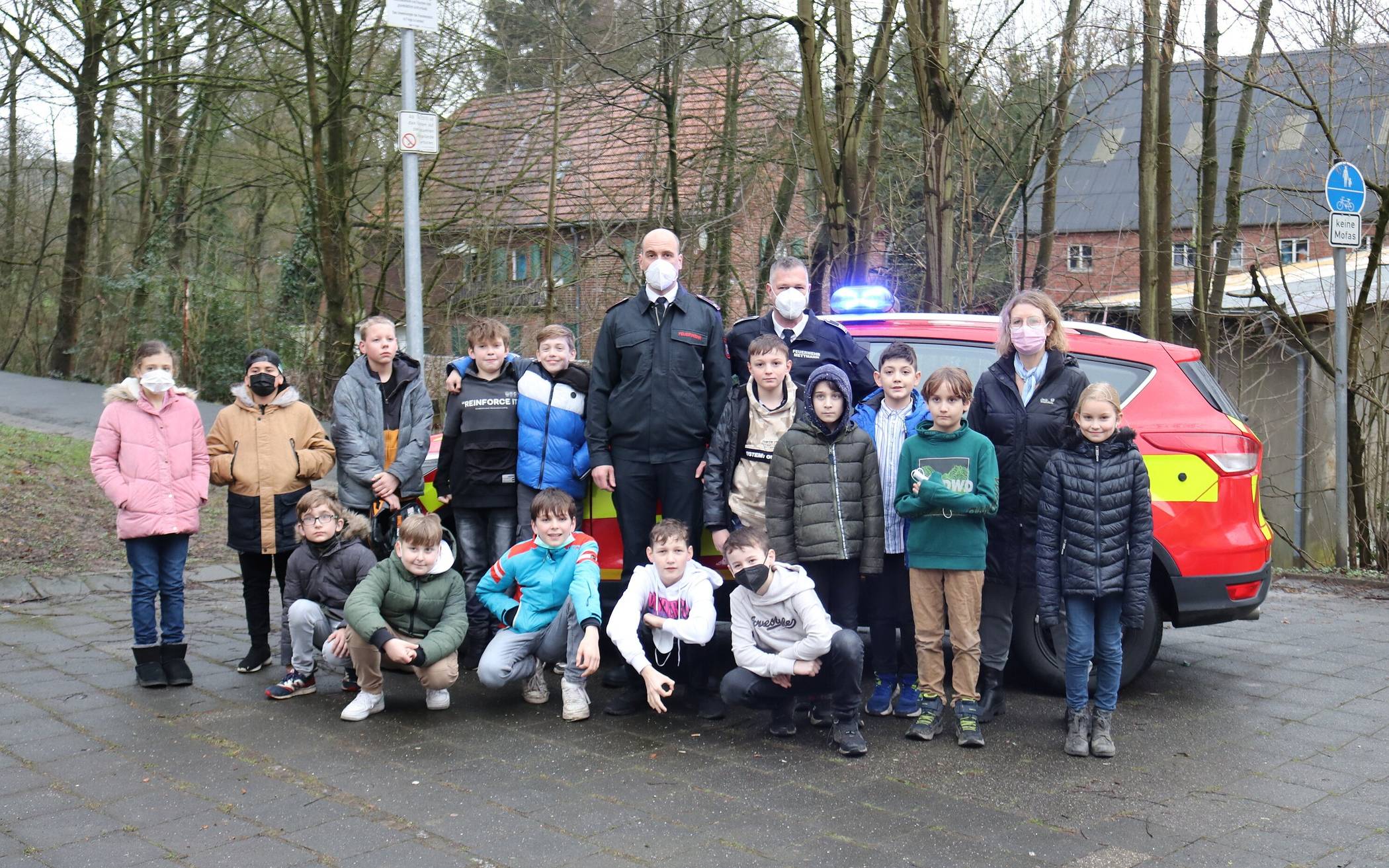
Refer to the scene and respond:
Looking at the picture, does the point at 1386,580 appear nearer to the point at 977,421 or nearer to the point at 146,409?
the point at 977,421

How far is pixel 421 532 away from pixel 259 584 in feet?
4.25

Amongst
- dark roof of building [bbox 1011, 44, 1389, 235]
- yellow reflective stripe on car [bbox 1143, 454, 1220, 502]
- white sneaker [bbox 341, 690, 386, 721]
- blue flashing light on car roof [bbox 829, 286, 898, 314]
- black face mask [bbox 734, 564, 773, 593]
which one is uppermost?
dark roof of building [bbox 1011, 44, 1389, 235]

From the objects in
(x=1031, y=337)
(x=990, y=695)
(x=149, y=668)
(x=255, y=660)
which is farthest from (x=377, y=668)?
(x=1031, y=337)

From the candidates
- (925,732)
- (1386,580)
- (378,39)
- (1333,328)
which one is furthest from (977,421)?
(378,39)

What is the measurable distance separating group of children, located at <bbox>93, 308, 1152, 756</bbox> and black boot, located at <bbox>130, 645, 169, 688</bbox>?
0.02 meters

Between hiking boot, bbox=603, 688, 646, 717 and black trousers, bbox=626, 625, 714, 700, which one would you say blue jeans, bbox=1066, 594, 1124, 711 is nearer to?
black trousers, bbox=626, 625, 714, 700

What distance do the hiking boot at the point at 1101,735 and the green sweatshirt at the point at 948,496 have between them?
77cm

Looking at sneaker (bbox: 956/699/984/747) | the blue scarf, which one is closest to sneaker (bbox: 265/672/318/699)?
sneaker (bbox: 956/699/984/747)

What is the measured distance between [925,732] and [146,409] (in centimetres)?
392

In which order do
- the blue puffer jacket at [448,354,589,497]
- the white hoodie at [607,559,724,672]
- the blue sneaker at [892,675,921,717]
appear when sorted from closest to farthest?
1. the white hoodie at [607,559,724,672]
2. the blue sneaker at [892,675,921,717]
3. the blue puffer jacket at [448,354,589,497]

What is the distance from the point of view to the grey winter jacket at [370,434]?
234 inches

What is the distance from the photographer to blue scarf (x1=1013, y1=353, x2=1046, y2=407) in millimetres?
5129

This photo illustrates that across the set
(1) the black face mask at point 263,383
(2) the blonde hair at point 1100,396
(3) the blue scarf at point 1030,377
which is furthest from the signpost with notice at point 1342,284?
(1) the black face mask at point 263,383

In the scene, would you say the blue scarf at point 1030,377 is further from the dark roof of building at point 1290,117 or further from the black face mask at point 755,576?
the dark roof of building at point 1290,117
